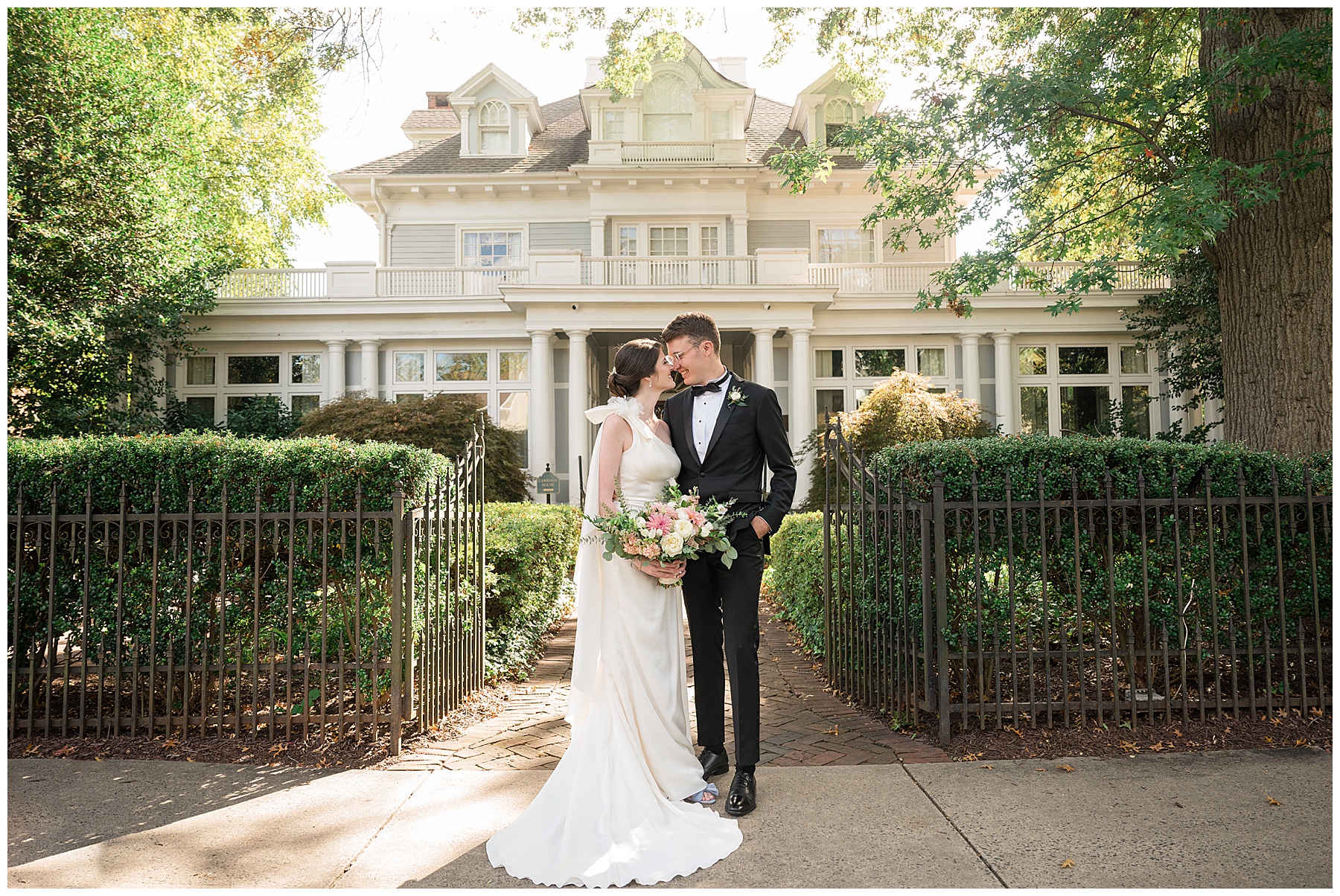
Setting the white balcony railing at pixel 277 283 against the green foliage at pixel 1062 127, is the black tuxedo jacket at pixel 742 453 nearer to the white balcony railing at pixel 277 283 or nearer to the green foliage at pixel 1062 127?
the green foliage at pixel 1062 127

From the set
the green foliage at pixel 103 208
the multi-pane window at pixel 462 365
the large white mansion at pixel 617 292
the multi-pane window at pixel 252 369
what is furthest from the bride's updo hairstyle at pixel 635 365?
the multi-pane window at pixel 252 369

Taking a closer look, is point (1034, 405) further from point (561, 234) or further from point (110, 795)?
point (110, 795)

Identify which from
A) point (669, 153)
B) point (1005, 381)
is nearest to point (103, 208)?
point (669, 153)

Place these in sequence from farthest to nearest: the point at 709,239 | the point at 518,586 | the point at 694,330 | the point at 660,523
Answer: the point at 709,239, the point at 518,586, the point at 694,330, the point at 660,523

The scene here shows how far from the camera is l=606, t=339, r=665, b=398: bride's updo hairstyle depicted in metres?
4.03

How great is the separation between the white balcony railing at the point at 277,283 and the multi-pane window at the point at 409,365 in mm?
2188

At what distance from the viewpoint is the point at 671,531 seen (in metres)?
3.68

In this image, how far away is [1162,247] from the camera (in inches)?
247

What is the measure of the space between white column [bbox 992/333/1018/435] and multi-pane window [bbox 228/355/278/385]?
1704 centimetres

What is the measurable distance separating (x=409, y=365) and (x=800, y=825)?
17.5 meters

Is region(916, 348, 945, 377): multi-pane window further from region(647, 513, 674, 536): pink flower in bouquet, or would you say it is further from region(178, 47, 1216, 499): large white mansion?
region(647, 513, 674, 536): pink flower in bouquet

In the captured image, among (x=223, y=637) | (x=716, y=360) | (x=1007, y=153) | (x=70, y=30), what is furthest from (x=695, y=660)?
(x=70, y=30)

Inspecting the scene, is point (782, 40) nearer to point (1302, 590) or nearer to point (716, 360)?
point (716, 360)

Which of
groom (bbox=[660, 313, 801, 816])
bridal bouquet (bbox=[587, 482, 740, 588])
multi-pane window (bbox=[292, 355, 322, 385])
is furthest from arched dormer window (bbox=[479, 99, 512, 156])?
bridal bouquet (bbox=[587, 482, 740, 588])
